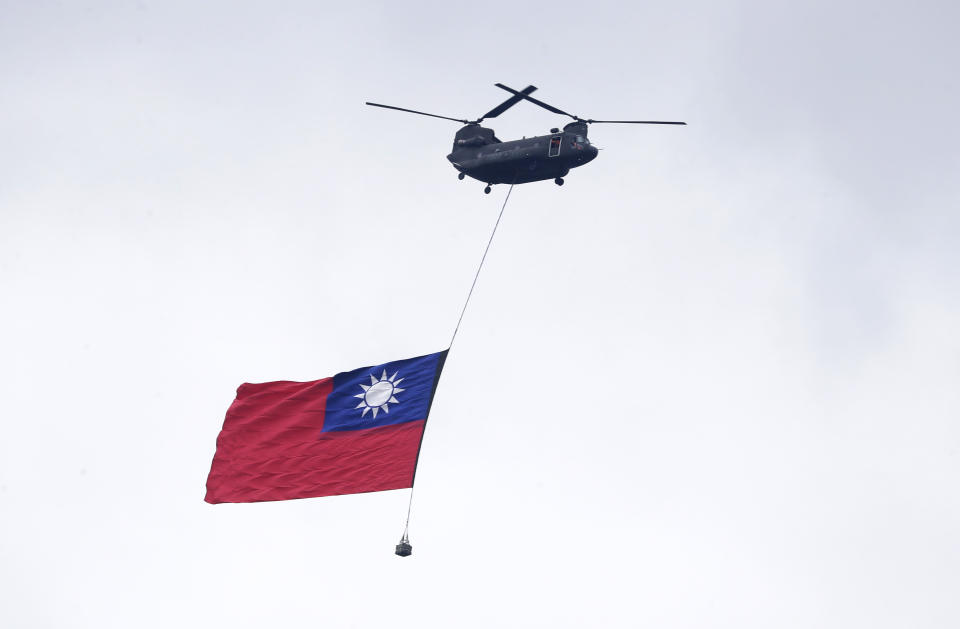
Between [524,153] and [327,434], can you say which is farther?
[524,153]

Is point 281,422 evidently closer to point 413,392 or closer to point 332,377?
point 332,377

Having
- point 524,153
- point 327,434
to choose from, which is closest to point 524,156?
point 524,153

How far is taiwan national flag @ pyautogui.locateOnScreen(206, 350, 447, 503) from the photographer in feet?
111

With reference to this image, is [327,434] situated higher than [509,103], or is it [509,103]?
[509,103]

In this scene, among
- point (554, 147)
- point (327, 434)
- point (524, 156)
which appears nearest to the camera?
point (327, 434)

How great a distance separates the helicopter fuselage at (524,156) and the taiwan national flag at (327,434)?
1838 centimetres

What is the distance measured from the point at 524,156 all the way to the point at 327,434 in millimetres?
19968

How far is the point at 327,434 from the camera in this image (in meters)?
35.5

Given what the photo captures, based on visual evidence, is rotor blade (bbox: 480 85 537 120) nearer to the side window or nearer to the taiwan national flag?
the side window

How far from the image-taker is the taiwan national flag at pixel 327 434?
3384 cm

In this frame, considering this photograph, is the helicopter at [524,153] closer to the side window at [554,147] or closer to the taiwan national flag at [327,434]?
the side window at [554,147]

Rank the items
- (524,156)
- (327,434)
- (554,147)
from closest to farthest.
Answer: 1. (327,434)
2. (554,147)
3. (524,156)

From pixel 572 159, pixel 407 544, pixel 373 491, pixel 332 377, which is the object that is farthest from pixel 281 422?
pixel 572 159

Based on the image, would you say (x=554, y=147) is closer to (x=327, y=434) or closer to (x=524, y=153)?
(x=524, y=153)
